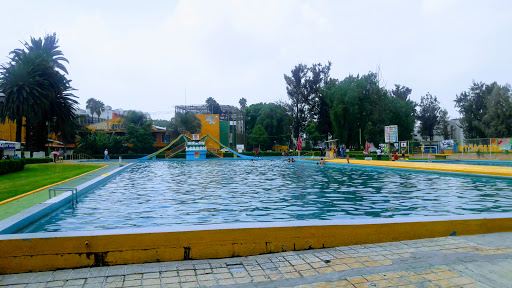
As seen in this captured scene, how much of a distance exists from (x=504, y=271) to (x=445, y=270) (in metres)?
0.56

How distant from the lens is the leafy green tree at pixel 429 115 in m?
72.2

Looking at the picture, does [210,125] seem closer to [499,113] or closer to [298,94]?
[298,94]

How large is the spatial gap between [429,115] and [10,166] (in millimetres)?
74205

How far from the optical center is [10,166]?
60.6 ft

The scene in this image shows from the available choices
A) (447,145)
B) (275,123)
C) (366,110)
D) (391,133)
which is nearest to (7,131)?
(275,123)

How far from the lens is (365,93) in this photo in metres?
55.1

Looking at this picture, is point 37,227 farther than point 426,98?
No

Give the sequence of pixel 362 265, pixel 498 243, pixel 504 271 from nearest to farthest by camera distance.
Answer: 1. pixel 504 271
2. pixel 362 265
3. pixel 498 243

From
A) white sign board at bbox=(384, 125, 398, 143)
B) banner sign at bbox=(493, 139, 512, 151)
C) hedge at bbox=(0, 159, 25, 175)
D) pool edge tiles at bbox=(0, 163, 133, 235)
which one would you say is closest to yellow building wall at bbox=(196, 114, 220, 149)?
white sign board at bbox=(384, 125, 398, 143)

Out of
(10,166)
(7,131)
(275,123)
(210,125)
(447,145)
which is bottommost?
(10,166)

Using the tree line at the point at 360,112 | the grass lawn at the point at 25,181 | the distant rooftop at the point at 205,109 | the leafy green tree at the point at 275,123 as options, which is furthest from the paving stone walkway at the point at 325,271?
the leafy green tree at the point at 275,123

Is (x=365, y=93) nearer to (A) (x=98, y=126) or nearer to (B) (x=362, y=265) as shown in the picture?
(A) (x=98, y=126)

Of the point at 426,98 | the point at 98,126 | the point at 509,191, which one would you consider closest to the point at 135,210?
the point at 509,191

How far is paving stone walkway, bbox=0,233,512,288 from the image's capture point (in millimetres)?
3330
